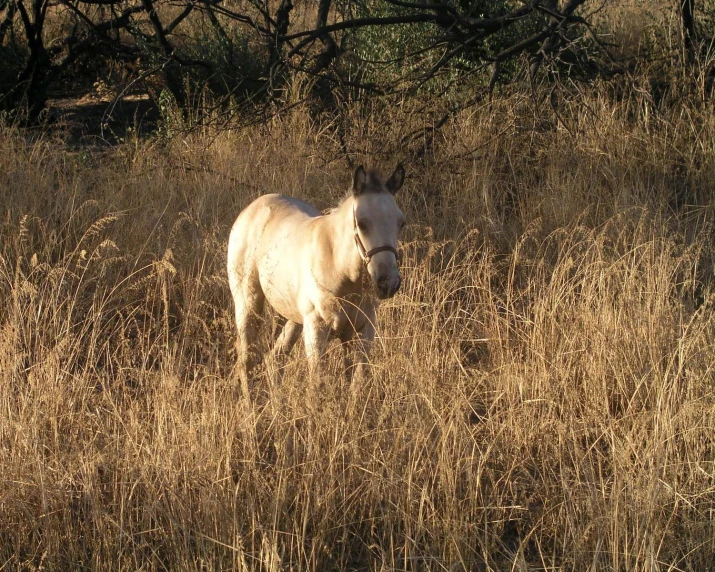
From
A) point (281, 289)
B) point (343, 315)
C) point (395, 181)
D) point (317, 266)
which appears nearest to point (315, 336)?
point (343, 315)

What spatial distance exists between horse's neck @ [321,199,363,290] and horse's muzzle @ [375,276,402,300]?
31 cm

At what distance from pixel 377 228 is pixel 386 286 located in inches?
11.0

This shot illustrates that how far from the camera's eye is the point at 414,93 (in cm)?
815

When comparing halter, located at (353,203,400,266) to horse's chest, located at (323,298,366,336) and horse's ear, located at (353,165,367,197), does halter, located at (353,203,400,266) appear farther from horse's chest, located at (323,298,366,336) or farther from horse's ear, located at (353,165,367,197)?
horse's chest, located at (323,298,366,336)

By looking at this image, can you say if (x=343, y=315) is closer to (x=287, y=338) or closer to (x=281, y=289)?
(x=281, y=289)

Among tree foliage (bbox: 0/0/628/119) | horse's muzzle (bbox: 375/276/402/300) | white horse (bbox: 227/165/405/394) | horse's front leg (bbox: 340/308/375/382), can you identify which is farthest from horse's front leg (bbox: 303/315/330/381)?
tree foliage (bbox: 0/0/628/119)

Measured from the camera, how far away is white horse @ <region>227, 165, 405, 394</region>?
3.99m

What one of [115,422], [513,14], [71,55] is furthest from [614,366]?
[71,55]

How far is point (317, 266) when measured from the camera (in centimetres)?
434

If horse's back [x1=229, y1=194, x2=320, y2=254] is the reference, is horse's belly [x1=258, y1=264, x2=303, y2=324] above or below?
below

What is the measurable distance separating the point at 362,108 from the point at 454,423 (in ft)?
16.7

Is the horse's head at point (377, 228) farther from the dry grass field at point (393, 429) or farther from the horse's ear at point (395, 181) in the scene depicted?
the dry grass field at point (393, 429)

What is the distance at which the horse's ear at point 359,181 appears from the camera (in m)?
4.09

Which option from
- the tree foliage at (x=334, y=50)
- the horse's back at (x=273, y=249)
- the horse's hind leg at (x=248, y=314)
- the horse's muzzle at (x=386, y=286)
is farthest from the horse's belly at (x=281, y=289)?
the tree foliage at (x=334, y=50)
